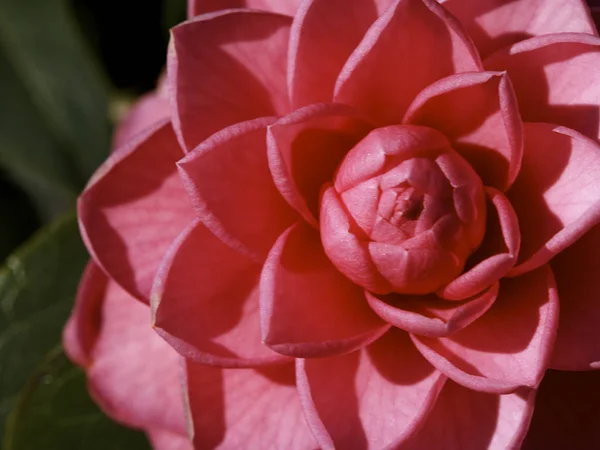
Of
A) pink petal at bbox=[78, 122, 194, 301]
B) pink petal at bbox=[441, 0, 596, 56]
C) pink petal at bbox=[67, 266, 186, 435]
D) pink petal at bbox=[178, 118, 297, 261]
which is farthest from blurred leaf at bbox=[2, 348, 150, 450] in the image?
pink petal at bbox=[441, 0, 596, 56]

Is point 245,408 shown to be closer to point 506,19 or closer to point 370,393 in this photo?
point 370,393

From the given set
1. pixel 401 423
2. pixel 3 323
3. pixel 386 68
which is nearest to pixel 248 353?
pixel 401 423

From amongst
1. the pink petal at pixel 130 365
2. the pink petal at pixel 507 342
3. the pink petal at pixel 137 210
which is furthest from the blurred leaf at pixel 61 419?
the pink petal at pixel 507 342

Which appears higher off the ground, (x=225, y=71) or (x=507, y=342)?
(x=225, y=71)

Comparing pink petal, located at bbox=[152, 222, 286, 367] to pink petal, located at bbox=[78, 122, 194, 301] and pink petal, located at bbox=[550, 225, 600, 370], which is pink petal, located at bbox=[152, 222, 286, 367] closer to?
pink petal, located at bbox=[78, 122, 194, 301]

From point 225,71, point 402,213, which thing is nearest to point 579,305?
point 402,213

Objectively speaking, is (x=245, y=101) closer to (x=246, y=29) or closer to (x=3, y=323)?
(x=246, y=29)
